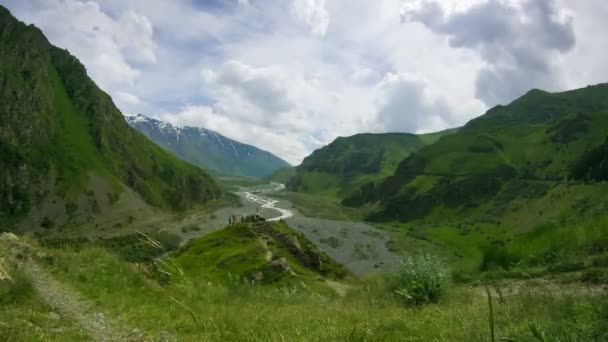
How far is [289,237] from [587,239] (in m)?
71.9

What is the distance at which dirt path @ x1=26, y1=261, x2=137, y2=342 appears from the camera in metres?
11.9

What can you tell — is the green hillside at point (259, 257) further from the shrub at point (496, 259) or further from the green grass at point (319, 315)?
the green grass at point (319, 315)

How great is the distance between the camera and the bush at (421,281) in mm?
15008

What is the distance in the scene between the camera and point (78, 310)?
14375 mm

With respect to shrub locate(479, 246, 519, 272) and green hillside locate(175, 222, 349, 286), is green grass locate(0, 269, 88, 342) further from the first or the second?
green hillside locate(175, 222, 349, 286)

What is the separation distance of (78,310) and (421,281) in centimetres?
1140

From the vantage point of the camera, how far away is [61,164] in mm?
196000

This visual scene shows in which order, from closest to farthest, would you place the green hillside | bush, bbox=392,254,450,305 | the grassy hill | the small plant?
the grassy hill < bush, bbox=392,254,450,305 < the green hillside < the small plant

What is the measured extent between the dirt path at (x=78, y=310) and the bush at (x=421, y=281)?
841 cm

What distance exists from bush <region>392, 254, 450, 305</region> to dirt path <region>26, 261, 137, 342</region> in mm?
8409

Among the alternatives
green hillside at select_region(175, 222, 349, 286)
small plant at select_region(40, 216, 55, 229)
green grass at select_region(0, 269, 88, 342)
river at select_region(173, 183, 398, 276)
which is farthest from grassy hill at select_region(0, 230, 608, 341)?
small plant at select_region(40, 216, 55, 229)

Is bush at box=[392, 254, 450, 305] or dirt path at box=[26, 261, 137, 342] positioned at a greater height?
bush at box=[392, 254, 450, 305]

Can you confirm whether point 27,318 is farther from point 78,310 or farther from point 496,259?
point 496,259

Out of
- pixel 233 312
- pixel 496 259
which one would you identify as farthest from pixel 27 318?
pixel 496 259
